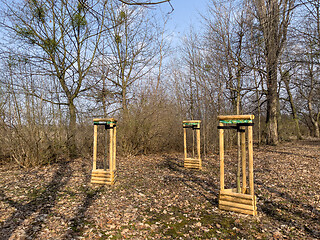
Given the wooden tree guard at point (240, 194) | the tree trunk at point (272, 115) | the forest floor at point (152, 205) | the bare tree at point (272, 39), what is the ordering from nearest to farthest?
the forest floor at point (152, 205), the wooden tree guard at point (240, 194), the bare tree at point (272, 39), the tree trunk at point (272, 115)

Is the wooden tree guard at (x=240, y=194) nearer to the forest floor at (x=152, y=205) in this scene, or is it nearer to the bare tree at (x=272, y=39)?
the forest floor at (x=152, y=205)

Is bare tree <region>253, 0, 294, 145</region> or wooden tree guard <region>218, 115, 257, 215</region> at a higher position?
bare tree <region>253, 0, 294, 145</region>

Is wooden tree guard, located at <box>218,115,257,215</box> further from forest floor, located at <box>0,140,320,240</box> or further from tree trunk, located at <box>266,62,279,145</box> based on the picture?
tree trunk, located at <box>266,62,279,145</box>

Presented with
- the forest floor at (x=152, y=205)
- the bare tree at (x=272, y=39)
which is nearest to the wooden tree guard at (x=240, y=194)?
the forest floor at (x=152, y=205)

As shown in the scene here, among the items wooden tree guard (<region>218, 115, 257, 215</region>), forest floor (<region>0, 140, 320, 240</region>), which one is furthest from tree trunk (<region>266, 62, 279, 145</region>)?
wooden tree guard (<region>218, 115, 257, 215</region>)

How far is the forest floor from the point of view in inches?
129

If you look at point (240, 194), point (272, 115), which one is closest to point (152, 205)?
point (240, 194)

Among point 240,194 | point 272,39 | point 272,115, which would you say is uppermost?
point 272,39

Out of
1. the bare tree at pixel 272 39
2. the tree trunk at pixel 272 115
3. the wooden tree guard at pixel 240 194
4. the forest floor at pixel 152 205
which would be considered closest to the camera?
the forest floor at pixel 152 205

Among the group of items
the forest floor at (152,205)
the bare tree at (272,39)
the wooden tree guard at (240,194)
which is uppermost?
the bare tree at (272,39)

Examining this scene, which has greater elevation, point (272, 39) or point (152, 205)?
point (272, 39)

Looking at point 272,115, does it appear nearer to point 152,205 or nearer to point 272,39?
point 272,39

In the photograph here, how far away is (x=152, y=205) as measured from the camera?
14.2ft

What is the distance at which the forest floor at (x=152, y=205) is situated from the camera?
10.7 ft
